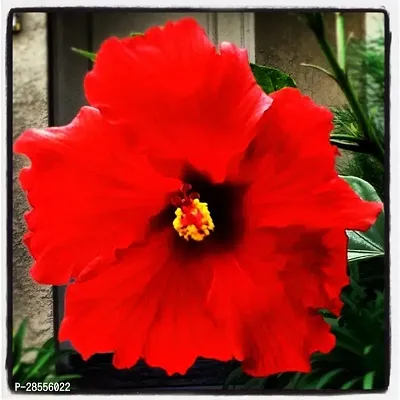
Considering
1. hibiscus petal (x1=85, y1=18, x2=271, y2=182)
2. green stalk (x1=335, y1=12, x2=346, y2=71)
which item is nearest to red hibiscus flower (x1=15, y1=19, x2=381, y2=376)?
hibiscus petal (x1=85, y1=18, x2=271, y2=182)

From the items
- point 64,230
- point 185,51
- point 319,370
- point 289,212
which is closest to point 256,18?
point 185,51

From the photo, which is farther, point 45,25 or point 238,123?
point 45,25

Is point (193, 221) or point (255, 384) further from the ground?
point (193, 221)

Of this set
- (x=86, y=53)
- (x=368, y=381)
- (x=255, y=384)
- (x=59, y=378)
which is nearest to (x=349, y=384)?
(x=368, y=381)

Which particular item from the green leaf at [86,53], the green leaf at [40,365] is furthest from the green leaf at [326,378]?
the green leaf at [86,53]

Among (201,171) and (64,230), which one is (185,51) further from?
(64,230)

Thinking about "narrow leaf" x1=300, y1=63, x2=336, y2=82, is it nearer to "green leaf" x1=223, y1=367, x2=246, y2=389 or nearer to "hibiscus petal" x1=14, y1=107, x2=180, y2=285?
"hibiscus petal" x1=14, y1=107, x2=180, y2=285

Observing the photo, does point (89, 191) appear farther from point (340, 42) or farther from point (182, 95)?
point (340, 42)
